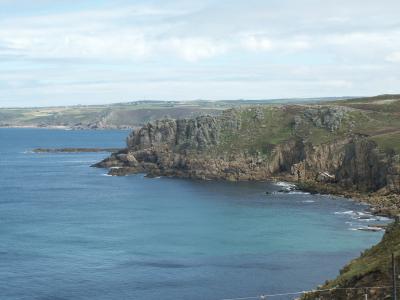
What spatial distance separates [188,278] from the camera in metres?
82.9

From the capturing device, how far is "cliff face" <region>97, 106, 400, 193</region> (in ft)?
508

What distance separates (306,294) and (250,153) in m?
119

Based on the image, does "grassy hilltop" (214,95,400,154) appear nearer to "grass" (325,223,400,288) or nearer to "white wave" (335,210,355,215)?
"white wave" (335,210,355,215)

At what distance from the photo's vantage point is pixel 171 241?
10506 cm

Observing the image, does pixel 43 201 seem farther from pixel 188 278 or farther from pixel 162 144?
pixel 188 278

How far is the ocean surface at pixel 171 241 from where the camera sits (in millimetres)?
80375

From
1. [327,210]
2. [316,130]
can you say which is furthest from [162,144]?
[327,210]

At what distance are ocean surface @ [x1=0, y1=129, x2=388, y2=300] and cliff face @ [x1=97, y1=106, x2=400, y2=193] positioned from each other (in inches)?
471

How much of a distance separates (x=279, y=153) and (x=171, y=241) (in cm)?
7908

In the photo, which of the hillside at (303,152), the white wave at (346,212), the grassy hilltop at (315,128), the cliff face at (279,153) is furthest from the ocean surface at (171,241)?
the grassy hilltop at (315,128)

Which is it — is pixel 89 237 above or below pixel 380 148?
below

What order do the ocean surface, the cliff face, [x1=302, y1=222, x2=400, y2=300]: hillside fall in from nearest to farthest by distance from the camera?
[x1=302, y1=222, x2=400, y2=300]: hillside → the ocean surface → the cliff face

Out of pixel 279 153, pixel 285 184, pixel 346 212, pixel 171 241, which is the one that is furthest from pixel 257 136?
pixel 171 241

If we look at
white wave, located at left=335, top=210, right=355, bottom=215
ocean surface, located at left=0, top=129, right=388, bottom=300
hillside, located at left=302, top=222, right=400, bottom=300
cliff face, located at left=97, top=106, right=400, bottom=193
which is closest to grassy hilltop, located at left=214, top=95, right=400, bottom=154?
cliff face, located at left=97, top=106, right=400, bottom=193
